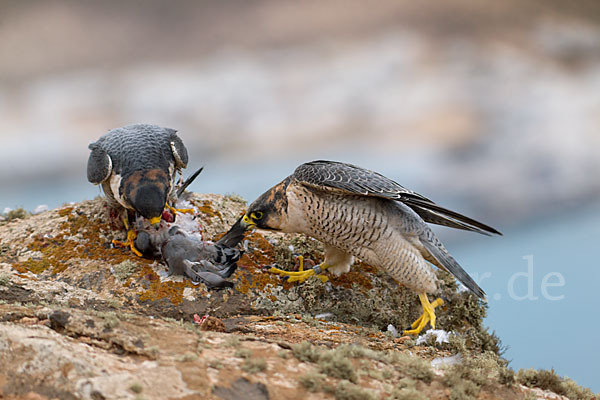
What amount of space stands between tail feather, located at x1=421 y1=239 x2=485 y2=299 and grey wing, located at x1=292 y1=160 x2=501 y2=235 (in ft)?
1.44

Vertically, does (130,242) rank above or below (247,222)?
below

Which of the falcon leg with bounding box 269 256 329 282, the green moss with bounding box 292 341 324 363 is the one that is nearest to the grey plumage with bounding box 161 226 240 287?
the falcon leg with bounding box 269 256 329 282

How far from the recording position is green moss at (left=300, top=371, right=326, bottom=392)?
3361mm

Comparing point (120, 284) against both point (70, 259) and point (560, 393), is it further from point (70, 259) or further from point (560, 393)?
point (560, 393)

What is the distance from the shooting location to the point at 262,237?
7754mm

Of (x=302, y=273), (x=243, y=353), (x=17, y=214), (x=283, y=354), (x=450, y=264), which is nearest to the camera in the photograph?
(x=243, y=353)

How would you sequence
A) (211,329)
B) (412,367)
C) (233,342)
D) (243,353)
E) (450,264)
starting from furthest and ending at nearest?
(450,264)
(211,329)
(412,367)
(233,342)
(243,353)

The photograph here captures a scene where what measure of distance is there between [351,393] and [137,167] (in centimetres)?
425

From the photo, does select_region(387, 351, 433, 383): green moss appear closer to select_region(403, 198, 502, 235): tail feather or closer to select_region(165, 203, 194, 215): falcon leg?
select_region(403, 198, 502, 235): tail feather

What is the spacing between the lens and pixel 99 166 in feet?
21.9

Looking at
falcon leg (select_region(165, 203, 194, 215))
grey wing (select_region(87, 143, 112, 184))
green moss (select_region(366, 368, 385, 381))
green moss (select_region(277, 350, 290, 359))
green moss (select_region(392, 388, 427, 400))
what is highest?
grey wing (select_region(87, 143, 112, 184))

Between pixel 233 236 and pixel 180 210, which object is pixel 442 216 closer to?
pixel 233 236

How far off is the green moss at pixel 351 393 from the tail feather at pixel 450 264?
302 cm

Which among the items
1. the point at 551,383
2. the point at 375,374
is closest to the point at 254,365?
the point at 375,374
